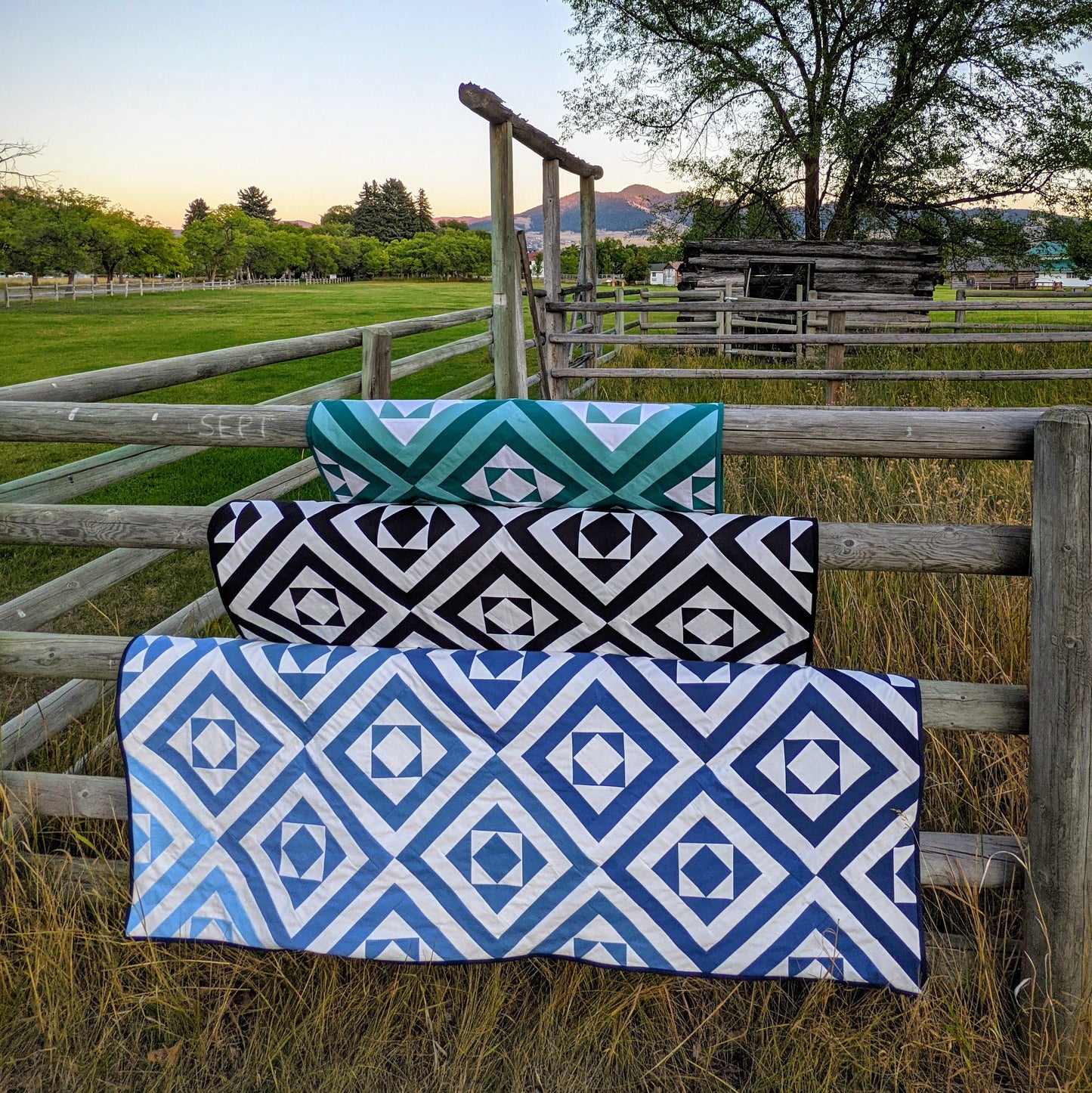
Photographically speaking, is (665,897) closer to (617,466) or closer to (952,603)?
(617,466)

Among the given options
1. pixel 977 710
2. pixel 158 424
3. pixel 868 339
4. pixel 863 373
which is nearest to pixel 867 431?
pixel 977 710

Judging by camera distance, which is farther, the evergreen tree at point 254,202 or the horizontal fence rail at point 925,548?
the evergreen tree at point 254,202

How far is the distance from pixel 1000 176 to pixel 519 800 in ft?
72.9

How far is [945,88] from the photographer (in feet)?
63.8

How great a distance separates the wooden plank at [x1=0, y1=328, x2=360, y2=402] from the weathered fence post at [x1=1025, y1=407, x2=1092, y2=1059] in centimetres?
226

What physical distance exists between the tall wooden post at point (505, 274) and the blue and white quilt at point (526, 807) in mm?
6075

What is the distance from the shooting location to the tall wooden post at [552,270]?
981 cm

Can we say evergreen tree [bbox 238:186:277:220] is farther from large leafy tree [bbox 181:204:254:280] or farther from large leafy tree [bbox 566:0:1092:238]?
large leafy tree [bbox 566:0:1092:238]

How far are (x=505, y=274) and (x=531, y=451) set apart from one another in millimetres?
6614

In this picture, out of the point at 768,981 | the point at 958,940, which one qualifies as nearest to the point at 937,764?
the point at 958,940

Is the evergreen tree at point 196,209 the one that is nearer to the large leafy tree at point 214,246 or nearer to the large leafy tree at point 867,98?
the large leafy tree at point 214,246

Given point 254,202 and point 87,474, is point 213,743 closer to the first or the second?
point 87,474

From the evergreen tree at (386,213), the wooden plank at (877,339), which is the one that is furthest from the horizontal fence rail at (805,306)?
the evergreen tree at (386,213)

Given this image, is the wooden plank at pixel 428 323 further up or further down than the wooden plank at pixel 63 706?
further up
